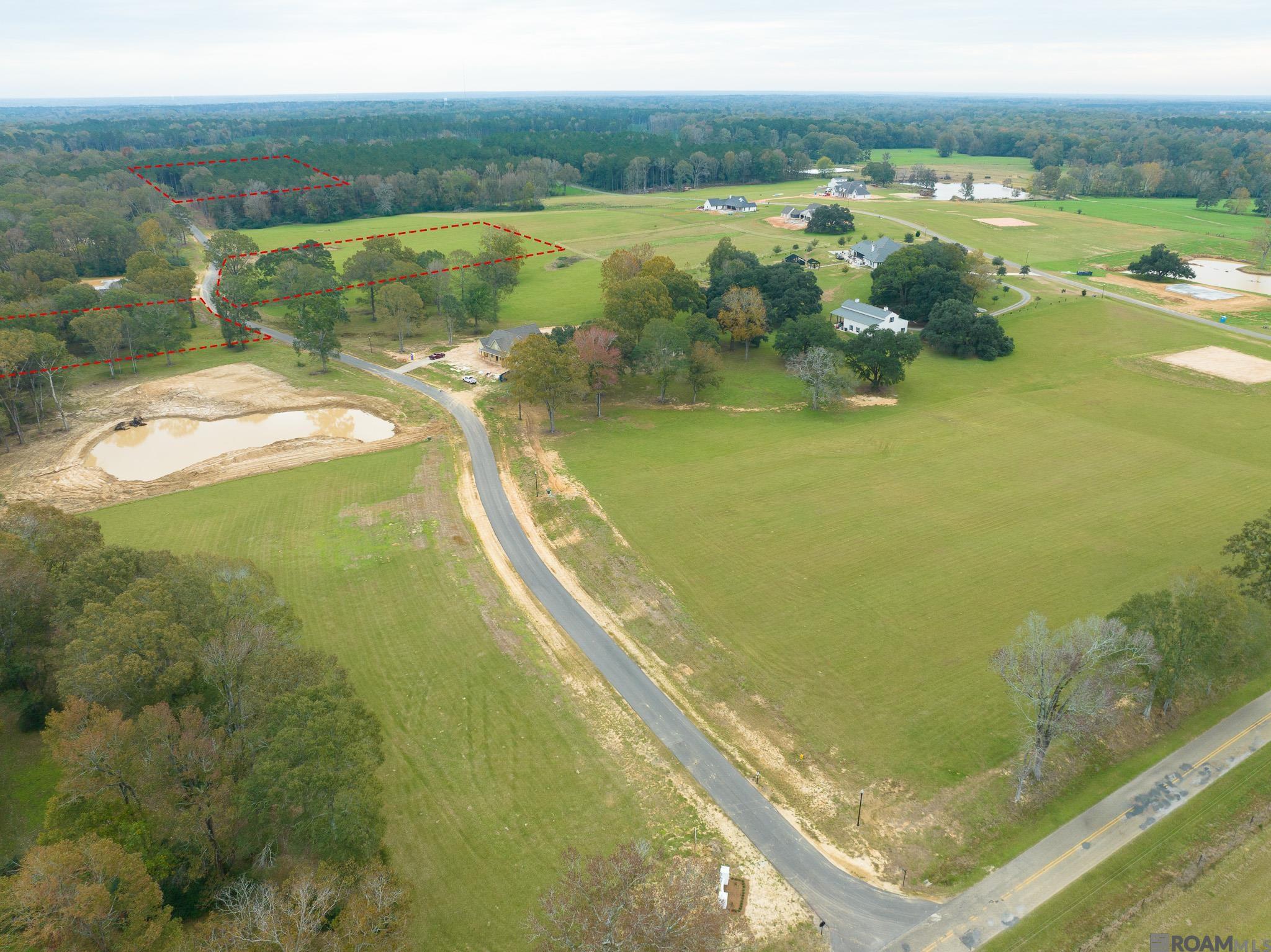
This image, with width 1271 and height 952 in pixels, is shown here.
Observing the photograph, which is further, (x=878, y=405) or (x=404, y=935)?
(x=878, y=405)

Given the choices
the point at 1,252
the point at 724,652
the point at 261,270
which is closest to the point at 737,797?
the point at 724,652

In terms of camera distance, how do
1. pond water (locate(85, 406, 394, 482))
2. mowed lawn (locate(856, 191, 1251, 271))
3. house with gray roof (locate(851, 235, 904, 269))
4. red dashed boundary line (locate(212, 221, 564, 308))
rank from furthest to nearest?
mowed lawn (locate(856, 191, 1251, 271)) → house with gray roof (locate(851, 235, 904, 269)) → red dashed boundary line (locate(212, 221, 564, 308)) → pond water (locate(85, 406, 394, 482))

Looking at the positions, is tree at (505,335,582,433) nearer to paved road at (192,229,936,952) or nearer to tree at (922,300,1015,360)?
paved road at (192,229,936,952)

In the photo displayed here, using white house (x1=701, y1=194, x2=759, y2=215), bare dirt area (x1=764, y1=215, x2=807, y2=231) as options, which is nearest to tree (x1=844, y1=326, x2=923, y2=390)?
bare dirt area (x1=764, y1=215, x2=807, y2=231)

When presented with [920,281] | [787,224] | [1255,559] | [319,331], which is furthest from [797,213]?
[1255,559]

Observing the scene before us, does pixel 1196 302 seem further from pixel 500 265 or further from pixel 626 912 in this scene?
pixel 626 912

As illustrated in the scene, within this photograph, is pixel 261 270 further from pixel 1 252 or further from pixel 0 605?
pixel 0 605
